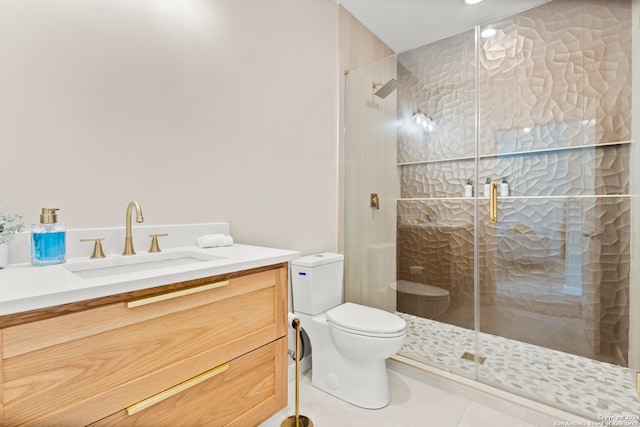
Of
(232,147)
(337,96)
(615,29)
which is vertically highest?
(615,29)

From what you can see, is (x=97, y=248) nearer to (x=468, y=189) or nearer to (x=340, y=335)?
(x=340, y=335)

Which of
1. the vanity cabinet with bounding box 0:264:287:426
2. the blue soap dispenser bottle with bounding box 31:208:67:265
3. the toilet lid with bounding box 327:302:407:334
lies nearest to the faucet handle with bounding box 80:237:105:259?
the blue soap dispenser bottle with bounding box 31:208:67:265

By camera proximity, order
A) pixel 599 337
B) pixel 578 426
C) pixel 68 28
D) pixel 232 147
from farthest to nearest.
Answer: pixel 599 337 → pixel 232 147 → pixel 578 426 → pixel 68 28

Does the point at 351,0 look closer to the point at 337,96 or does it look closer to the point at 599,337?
the point at 337,96

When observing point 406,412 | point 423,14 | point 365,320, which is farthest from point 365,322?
point 423,14

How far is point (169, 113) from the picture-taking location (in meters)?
1.42

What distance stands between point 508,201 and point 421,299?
0.95 m

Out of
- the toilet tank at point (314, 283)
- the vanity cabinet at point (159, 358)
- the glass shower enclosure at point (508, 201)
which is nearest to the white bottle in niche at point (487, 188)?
the glass shower enclosure at point (508, 201)

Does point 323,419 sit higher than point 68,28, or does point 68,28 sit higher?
point 68,28

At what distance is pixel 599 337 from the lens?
1.94 metres

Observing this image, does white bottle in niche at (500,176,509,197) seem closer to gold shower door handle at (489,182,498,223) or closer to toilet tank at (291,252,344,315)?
gold shower door handle at (489,182,498,223)

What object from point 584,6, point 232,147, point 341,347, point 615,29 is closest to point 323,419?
point 341,347

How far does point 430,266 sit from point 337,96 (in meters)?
1.48

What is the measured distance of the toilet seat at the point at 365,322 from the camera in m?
1.62
